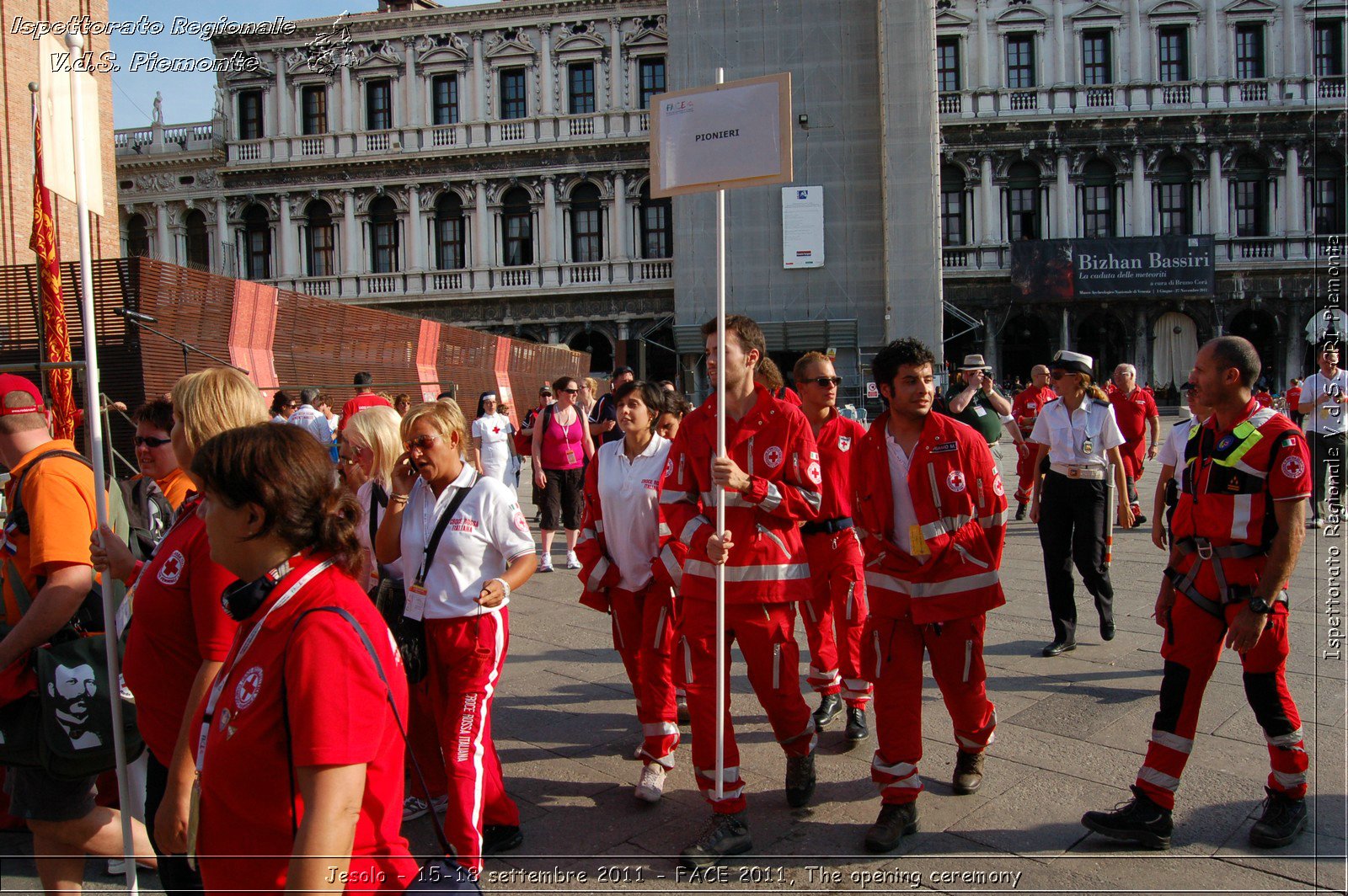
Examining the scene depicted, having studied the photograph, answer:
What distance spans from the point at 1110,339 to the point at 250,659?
35635 mm

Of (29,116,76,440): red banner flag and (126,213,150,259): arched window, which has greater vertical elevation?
(126,213,150,259): arched window

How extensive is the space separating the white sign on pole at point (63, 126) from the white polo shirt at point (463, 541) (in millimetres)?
1341

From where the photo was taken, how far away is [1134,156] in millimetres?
33312

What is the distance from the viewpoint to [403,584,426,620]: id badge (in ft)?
10.7

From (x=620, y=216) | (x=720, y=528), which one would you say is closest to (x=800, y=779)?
(x=720, y=528)

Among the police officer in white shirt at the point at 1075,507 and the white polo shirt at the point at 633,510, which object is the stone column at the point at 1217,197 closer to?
the police officer in white shirt at the point at 1075,507

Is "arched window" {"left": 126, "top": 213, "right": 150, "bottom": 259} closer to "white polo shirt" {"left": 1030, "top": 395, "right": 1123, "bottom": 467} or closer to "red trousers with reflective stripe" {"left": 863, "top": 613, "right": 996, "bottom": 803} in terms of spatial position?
"white polo shirt" {"left": 1030, "top": 395, "right": 1123, "bottom": 467}

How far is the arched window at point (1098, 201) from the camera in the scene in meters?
33.7

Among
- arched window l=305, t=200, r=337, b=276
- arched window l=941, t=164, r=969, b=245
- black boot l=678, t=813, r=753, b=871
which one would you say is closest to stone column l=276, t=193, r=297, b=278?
arched window l=305, t=200, r=337, b=276

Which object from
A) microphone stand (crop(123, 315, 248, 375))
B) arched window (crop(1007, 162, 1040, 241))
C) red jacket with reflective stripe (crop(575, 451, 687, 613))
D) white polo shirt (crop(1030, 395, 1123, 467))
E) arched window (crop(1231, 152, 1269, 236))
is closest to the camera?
red jacket with reflective stripe (crop(575, 451, 687, 613))

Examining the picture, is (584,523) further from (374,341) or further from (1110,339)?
(1110,339)

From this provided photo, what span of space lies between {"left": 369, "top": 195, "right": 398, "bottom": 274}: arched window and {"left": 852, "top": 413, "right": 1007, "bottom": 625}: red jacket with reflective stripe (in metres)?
34.3

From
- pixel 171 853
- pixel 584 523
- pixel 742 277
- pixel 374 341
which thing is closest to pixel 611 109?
pixel 742 277

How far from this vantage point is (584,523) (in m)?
4.29
